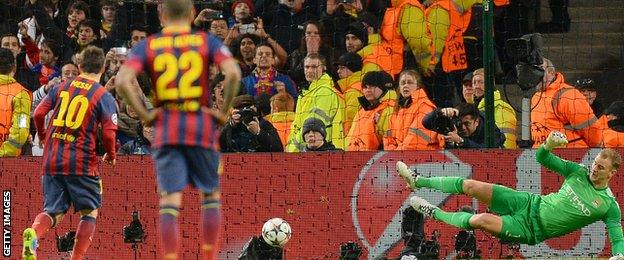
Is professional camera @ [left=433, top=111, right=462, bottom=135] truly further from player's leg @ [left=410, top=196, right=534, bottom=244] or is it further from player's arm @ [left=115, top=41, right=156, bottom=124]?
player's arm @ [left=115, top=41, right=156, bottom=124]

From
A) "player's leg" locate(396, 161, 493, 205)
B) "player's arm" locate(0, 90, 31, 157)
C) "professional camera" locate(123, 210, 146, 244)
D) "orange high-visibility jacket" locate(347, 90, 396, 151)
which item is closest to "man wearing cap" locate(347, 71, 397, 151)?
"orange high-visibility jacket" locate(347, 90, 396, 151)

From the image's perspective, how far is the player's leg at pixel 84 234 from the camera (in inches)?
412

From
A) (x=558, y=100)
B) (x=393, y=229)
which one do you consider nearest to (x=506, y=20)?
(x=558, y=100)

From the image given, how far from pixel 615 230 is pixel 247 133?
401 cm

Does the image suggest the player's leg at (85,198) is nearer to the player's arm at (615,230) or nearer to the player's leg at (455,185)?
the player's leg at (455,185)

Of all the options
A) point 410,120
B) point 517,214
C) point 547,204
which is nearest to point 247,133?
point 410,120

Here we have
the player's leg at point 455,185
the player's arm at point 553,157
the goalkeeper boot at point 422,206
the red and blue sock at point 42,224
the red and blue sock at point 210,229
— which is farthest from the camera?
the goalkeeper boot at point 422,206

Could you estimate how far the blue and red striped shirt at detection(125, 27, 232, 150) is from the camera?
343 inches

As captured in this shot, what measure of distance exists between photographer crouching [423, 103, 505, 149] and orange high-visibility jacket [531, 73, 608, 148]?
16.3 inches

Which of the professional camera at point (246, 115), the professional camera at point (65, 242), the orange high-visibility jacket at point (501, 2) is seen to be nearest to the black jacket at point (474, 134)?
the orange high-visibility jacket at point (501, 2)

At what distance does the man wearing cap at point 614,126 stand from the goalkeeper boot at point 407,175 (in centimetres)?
224

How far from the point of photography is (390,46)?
1423cm

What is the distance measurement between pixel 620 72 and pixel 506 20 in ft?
4.40

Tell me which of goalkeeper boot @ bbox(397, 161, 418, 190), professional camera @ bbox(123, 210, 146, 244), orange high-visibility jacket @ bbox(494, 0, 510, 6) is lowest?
professional camera @ bbox(123, 210, 146, 244)
